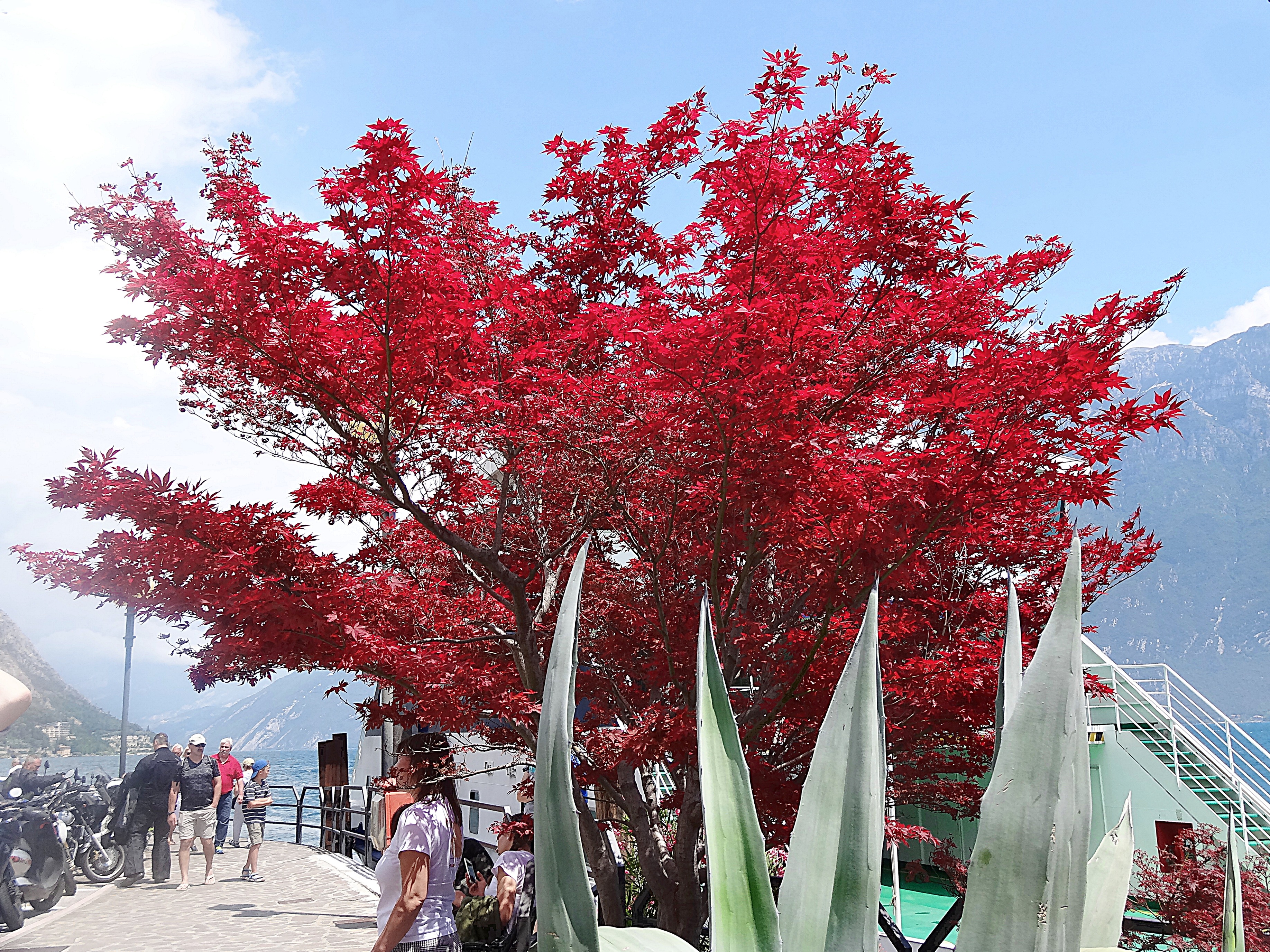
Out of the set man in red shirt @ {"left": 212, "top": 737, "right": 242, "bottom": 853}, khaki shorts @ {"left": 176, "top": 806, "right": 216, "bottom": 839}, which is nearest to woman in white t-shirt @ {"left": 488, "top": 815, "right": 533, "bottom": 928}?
khaki shorts @ {"left": 176, "top": 806, "right": 216, "bottom": 839}

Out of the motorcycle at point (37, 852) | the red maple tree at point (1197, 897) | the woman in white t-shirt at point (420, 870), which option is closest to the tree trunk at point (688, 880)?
the woman in white t-shirt at point (420, 870)

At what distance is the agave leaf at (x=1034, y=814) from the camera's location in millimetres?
986

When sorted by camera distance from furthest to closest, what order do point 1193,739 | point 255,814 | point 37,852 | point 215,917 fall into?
point 255,814 < point 1193,739 < point 215,917 < point 37,852

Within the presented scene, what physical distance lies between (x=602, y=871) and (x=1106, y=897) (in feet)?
16.7

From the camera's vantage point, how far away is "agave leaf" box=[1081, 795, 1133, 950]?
1.73 metres

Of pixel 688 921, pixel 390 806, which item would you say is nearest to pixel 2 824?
pixel 390 806

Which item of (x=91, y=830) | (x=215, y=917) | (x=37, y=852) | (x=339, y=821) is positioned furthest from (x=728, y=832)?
(x=339, y=821)

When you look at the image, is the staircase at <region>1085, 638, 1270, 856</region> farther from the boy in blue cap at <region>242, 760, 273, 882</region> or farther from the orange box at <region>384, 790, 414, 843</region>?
the boy in blue cap at <region>242, 760, 273, 882</region>

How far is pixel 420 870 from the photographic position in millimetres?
3648

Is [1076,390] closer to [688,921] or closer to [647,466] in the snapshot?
[647,466]

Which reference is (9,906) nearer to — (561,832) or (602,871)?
(602,871)

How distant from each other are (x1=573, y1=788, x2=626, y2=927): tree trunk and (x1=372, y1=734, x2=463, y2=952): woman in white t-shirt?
226cm

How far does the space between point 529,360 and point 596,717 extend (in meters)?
2.82

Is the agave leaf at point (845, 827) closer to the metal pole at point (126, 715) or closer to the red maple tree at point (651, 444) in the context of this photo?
the red maple tree at point (651, 444)
